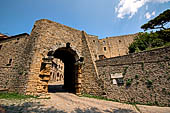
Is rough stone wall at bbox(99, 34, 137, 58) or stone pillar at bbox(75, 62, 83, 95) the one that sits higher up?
rough stone wall at bbox(99, 34, 137, 58)

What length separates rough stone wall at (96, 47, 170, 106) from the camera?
5.60 meters

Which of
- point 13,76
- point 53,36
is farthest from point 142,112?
point 13,76

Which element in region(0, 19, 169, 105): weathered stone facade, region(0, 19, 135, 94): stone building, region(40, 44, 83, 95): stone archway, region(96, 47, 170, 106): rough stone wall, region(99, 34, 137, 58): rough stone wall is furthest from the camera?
region(99, 34, 137, 58): rough stone wall

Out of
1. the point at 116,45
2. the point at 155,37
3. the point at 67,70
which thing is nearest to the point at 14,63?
the point at 67,70

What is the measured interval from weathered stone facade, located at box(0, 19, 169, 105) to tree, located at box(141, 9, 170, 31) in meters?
15.2

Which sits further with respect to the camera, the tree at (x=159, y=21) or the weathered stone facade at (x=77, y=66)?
the tree at (x=159, y=21)

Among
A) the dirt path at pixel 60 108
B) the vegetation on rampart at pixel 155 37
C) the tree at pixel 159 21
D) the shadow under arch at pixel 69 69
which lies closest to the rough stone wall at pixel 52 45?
the shadow under arch at pixel 69 69

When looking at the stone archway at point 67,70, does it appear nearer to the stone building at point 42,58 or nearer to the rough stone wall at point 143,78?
the stone building at point 42,58

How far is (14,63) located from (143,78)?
1135cm

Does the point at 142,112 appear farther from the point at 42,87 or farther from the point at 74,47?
the point at 74,47

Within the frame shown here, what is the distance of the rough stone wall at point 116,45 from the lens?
26.8 meters

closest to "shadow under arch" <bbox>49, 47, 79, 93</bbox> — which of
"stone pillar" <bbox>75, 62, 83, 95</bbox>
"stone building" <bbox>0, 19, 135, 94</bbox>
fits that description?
"stone building" <bbox>0, 19, 135, 94</bbox>

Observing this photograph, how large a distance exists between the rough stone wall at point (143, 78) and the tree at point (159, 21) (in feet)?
49.6

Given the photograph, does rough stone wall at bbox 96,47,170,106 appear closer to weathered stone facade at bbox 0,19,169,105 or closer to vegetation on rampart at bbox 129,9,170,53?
weathered stone facade at bbox 0,19,169,105
